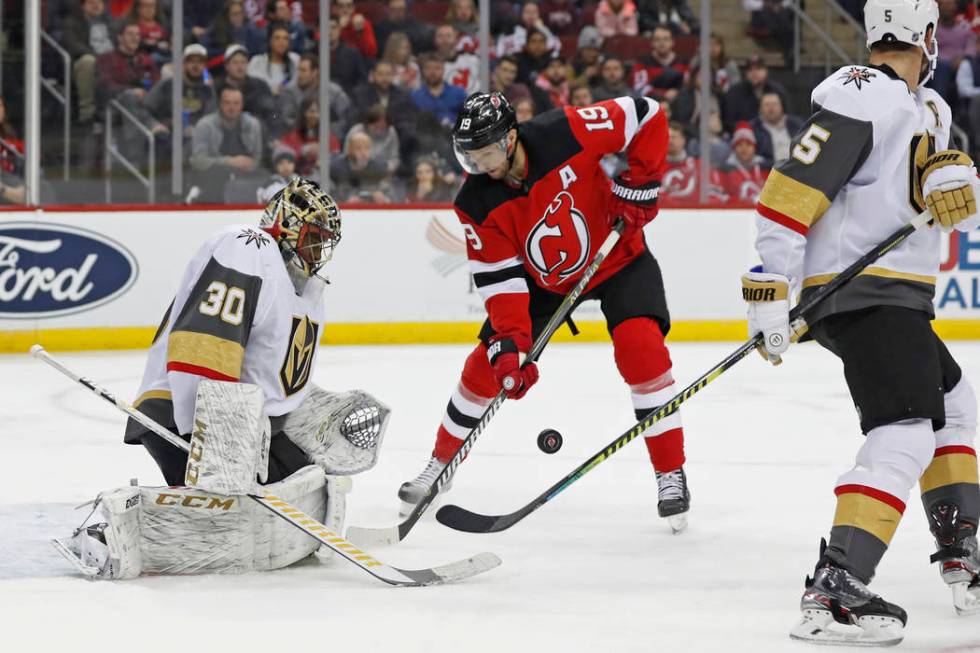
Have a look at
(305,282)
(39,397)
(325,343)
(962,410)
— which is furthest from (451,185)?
(962,410)

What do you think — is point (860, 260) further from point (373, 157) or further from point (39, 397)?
point (373, 157)

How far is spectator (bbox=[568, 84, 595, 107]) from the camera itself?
7438 mm

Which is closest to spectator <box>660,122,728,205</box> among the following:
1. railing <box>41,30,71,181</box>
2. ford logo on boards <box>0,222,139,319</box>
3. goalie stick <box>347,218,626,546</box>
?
ford logo on boards <box>0,222,139,319</box>

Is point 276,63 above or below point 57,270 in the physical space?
above

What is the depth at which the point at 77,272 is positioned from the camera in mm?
6652

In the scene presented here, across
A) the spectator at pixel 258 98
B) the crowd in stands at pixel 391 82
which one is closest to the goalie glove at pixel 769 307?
the crowd in stands at pixel 391 82

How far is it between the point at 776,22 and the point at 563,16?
111 centimetres

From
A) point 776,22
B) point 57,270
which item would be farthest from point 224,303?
point 776,22

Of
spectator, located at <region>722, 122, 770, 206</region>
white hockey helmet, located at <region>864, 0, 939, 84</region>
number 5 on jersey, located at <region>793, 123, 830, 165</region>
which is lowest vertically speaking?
spectator, located at <region>722, 122, 770, 206</region>

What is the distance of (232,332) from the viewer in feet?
8.95

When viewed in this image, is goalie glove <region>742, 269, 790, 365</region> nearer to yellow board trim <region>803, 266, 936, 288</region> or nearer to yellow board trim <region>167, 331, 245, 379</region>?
yellow board trim <region>803, 266, 936, 288</region>

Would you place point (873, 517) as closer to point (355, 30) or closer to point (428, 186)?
point (428, 186)

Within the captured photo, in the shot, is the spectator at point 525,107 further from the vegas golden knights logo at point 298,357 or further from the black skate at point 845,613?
the black skate at point 845,613

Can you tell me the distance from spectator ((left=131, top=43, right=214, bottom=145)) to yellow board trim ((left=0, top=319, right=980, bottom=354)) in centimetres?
95
